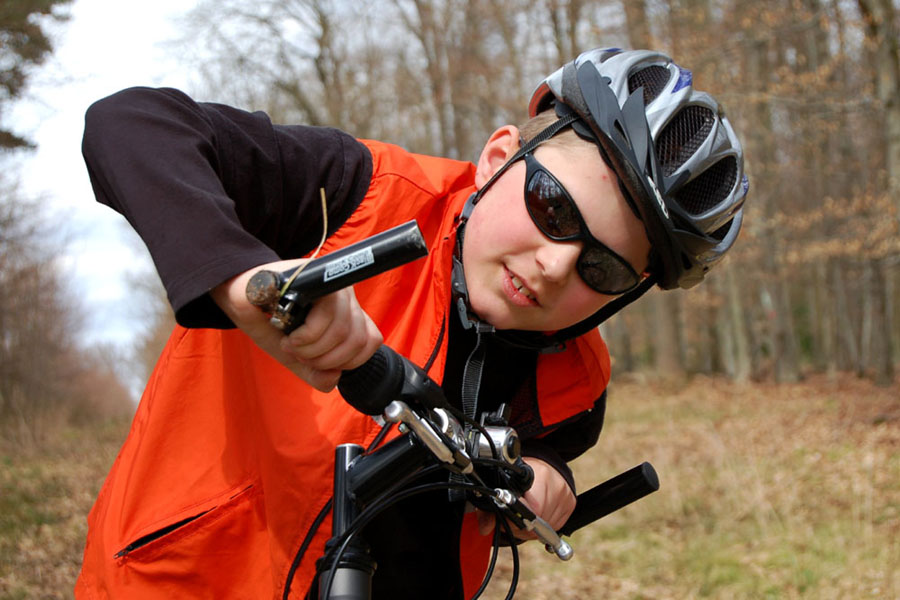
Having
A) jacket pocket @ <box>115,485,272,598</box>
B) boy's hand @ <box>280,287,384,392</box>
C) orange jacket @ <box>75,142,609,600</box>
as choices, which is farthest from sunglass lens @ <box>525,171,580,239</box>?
jacket pocket @ <box>115,485,272,598</box>

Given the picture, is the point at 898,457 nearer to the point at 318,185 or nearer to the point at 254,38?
the point at 318,185

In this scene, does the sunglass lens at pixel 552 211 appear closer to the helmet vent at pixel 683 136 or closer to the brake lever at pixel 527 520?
the helmet vent at pixel 683 136

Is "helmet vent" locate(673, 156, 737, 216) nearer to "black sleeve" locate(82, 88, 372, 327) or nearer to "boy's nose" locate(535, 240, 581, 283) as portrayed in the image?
"boy's nose" locate(535, 240, 581, 283)

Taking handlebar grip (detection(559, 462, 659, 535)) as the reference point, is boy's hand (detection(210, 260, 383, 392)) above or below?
above

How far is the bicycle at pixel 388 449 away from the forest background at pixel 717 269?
123 inches

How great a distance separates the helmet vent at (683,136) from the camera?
197cm

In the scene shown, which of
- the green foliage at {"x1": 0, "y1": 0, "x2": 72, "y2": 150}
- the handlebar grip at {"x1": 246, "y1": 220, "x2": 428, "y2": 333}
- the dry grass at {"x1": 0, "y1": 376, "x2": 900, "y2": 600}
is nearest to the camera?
the handlebar grip at {"x1": 246, "y1": 220, "x2": 428, "y2": 333}

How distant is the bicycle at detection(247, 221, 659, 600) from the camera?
3.33 feet

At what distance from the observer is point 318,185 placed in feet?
5.89

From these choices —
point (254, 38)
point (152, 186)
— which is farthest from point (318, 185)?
point (254, 38)

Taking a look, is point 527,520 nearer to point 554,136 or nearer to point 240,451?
point 240,451

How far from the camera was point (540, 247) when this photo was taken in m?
1.80

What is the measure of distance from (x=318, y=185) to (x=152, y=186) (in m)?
0.58

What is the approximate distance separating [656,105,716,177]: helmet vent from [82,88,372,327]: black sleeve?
79 centimetres
